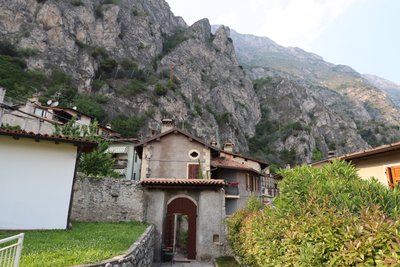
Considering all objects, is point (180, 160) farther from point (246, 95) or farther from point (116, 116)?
point (246, 95)

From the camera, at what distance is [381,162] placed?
11086 millimetres

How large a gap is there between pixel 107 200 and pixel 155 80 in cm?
4534

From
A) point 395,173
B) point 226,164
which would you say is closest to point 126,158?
point 226,164

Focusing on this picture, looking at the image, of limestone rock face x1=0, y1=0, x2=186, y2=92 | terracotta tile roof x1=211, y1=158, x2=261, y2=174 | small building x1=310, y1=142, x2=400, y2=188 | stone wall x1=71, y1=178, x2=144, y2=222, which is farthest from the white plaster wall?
limestone rock face x1=0, y1=0, x2=186, y2=92

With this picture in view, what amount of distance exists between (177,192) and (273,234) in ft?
42.3

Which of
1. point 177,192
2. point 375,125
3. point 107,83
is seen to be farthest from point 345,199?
point 375,125

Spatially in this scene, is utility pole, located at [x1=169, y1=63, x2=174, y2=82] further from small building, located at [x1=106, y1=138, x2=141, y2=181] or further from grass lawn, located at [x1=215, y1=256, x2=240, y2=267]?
grass lawn, located at [x1=215, y1=256, x2=240, y2=267]

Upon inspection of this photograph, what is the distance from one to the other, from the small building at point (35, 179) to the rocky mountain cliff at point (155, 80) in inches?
1351

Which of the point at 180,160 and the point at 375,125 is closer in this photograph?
the point at 180,160

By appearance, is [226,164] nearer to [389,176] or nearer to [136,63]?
[389,176]

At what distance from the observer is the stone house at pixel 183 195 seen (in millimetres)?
17719

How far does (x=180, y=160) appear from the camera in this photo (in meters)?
24.8

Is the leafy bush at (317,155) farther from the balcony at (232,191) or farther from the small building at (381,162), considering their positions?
the small building at (381,162)

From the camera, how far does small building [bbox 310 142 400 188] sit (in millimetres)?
10180
